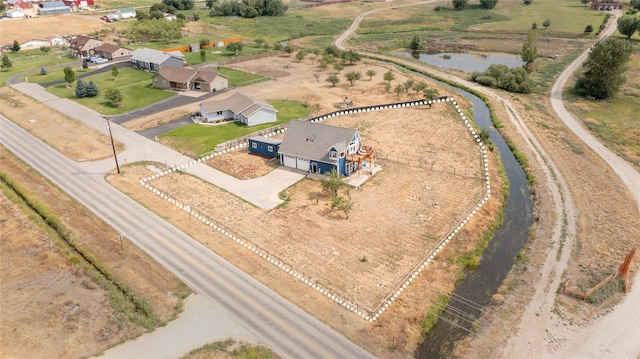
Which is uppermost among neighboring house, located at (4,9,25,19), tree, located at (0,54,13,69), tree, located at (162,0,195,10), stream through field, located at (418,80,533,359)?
tree, located at (162,0,195,10)

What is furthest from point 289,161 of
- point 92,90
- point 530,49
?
point 530,49

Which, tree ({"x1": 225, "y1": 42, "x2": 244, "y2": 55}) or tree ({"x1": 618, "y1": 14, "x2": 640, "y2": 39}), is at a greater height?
tree ({"x1": 618, "y1": 14, "x2": 640, "y2": 39})

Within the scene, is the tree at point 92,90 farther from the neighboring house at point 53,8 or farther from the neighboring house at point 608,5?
the neighboring house at point 608,5

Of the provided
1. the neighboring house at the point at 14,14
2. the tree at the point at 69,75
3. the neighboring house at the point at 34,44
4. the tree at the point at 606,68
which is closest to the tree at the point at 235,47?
the tree at the point at 69,75

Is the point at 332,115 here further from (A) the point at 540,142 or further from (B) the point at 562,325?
(B) the point at 562,325

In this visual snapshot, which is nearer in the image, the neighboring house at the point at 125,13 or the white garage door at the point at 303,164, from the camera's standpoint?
the white garage door at the point at 303,164

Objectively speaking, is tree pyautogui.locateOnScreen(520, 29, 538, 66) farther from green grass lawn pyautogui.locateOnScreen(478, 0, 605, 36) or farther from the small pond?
green grass lawn pyautogui.locateOnScreen(478, 0, 605, 36)

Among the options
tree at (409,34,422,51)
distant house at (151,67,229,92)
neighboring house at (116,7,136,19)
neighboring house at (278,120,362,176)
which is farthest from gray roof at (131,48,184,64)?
neighboring house at (116,7,136,19)
